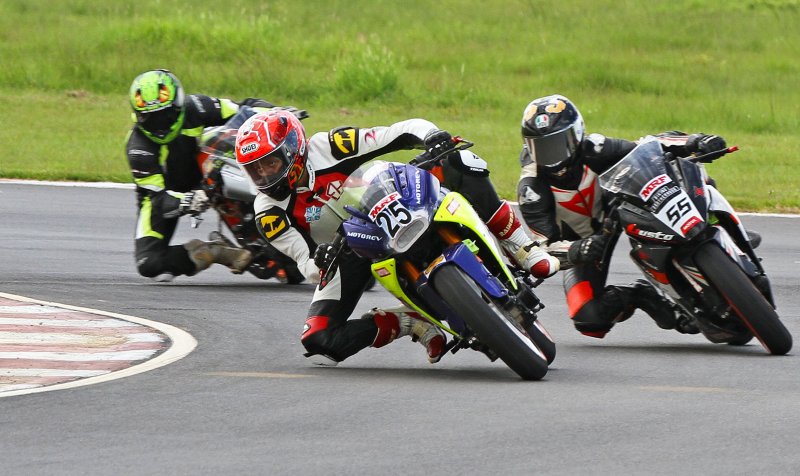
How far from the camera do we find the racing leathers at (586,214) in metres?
8.96

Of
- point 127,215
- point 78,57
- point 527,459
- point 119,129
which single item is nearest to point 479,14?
point 78,57

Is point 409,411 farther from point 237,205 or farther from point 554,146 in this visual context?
point 237,205

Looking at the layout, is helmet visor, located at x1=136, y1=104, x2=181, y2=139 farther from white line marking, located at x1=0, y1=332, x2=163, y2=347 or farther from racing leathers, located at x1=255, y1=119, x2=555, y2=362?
white line marking, located at x1=0, y1=332, x2=163, y2=347

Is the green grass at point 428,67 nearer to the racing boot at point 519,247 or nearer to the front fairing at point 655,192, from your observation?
the racing boot at point 519,247

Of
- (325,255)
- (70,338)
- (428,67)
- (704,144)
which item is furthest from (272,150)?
(428,67)

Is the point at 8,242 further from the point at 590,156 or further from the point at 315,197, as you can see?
the point at 590,156

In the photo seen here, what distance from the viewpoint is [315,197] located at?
983 centimetres

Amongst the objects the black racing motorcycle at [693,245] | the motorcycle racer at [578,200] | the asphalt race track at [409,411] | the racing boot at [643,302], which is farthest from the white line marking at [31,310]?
the black racing motorcycle at [693,245]

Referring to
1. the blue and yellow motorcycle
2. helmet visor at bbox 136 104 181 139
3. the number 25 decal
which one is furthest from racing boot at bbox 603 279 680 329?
helmet visor at bbox 136 104 181 139

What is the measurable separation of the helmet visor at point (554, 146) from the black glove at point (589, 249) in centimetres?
59

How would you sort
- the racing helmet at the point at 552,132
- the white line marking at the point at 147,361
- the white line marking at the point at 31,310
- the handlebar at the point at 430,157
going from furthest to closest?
the white line marking at the point at 31,310, the racing helmet at the point at 552,132, the handlebar at the point at 430,157, the white line marking at the point at 147,361

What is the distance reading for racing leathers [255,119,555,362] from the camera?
809 cm

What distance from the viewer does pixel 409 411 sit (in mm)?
6715

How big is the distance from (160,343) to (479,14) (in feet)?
72.7
